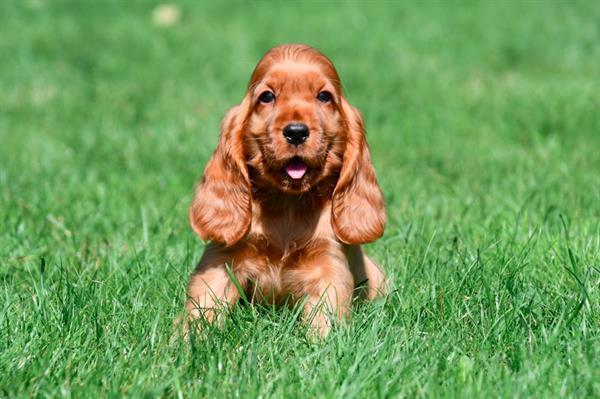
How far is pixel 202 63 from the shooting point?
28.6 ft

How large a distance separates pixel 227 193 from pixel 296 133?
0.46m

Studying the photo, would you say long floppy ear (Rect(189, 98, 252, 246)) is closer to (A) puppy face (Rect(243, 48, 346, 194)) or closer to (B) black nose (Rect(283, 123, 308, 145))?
(A) puppy face (Rect(243, 48, 346, 194))

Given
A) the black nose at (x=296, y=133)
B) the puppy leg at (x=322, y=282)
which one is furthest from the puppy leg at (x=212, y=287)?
the black nose at (x=296, y=133)

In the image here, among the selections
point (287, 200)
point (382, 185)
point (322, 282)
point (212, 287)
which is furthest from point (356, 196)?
point (382, 185)

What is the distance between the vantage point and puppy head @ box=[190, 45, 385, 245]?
3252 millimetres

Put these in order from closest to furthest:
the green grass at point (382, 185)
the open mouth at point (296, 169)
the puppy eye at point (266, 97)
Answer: the green grass at point (382, 185) < the open mouth at point (296, 169) < the puppy eye at point (266, 97)

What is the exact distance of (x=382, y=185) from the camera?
17.7ft

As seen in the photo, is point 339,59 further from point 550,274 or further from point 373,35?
point 550,274

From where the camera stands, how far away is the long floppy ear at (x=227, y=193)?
3.39 m

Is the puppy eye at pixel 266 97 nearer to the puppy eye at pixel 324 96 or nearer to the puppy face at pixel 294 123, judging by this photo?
the puppy face at pixel 294 123

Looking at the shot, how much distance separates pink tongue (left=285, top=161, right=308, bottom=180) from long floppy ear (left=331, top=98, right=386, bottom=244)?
0.26m

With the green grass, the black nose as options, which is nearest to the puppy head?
the black nose

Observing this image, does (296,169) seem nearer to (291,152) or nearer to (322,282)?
(291,152)

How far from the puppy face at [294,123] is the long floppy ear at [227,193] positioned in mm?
51
